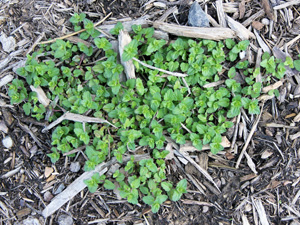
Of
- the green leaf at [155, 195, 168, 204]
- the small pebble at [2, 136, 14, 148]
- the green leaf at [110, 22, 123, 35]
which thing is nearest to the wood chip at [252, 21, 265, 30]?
the green leaf at [110, 22, 123, 35]

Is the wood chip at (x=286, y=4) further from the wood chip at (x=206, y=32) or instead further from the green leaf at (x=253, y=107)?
the green leaf at (x=253, y=107)

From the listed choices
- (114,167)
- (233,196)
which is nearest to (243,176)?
(233,196)

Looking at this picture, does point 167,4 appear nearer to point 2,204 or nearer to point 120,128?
point 120,128

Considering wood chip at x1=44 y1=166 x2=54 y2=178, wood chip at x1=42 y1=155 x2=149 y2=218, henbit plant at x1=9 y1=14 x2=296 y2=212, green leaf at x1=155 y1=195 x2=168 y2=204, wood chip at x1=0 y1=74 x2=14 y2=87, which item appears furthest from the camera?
wood chip at x1=0 y1=74 x2=14 y2=87

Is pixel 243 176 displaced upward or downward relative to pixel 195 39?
downward

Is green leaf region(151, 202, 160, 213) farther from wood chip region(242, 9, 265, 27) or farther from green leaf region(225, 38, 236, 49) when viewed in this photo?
wood chip region(242, 9, 265, 27)

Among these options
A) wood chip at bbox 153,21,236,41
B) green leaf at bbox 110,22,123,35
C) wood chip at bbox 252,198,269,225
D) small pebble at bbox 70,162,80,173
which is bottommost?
wood chip at bbox 252,198,269,225

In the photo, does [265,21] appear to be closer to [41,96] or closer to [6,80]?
[41,96]

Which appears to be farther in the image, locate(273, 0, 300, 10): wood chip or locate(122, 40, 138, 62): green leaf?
locate(273, 0, 300, 10): wood chip

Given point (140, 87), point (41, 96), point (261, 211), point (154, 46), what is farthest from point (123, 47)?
point (261, 211)
